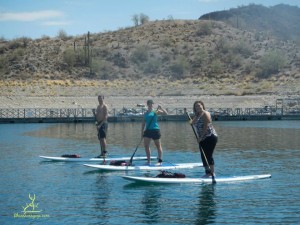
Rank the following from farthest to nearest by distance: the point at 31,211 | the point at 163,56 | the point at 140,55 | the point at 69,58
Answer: the point at 163,56 < the point at 140,55 < the point at 69,58 < the point at 31,211

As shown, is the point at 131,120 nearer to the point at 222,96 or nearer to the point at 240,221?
the point at 222,96

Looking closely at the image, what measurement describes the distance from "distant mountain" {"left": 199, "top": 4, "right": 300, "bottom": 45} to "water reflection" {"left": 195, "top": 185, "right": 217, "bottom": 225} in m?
102

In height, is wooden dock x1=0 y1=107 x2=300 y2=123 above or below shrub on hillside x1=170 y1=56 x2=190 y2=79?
below

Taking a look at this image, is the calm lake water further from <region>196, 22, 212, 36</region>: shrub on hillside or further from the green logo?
<region>196, 22, 212, 36</region>: shrub on hillside

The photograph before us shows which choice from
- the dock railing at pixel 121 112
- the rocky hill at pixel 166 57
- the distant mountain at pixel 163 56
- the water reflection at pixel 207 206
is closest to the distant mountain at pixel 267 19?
the distant mountain at pixel 163 56

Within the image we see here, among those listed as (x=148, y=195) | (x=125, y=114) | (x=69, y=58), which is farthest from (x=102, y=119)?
(x=69, y=58)

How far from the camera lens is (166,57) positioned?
320ft

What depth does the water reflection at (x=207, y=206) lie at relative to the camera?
40.9ft

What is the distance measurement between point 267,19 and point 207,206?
127824 mm

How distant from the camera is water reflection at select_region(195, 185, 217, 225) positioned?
1246 cm

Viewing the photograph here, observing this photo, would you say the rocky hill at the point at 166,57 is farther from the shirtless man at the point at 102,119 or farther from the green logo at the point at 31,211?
the green logo at the point at 31,211

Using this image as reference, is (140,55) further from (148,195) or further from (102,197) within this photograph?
(102,197)

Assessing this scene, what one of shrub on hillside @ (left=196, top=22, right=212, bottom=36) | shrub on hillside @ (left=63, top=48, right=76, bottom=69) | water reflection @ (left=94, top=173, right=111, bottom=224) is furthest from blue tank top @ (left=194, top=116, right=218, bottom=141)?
shrub on hillside @ (left=196, top=22, right=212, bottom=36)

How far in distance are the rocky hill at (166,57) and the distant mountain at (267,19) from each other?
9.09 meters
